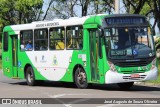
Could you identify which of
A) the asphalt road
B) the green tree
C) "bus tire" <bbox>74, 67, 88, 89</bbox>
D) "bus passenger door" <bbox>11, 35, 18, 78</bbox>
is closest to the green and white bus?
"bus tire" <bbox>74, 67, 88, 89</bbox>

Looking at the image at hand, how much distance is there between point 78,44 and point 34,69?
13.0ft

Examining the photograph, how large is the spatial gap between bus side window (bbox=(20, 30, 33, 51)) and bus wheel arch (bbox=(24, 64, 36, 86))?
86cm

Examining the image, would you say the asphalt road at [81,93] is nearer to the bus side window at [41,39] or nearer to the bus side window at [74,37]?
the bus side window at [74,37]

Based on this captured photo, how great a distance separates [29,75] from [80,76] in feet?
15.1

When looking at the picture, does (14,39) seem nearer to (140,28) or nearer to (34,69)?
(34,69)

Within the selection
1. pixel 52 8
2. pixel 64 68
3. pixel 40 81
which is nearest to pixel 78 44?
pixel 64 68

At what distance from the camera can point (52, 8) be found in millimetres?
65062

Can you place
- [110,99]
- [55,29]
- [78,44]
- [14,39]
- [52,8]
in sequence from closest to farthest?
[110,99] → [78,44] → [55,29] → [14,39] → [52,8]

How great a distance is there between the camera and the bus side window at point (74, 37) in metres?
20.0

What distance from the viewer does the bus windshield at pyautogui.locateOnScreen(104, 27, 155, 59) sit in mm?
18500

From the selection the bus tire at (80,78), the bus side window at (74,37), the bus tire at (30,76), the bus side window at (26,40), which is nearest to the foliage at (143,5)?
the bus side window at (26,40)

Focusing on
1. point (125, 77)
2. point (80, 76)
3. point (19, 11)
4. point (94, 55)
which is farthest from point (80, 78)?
point (19, 11)

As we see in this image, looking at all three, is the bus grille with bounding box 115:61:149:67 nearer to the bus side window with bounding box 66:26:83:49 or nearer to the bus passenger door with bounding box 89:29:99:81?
the bus passenger door with bounding box 89:29:99:81

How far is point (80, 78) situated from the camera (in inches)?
786
